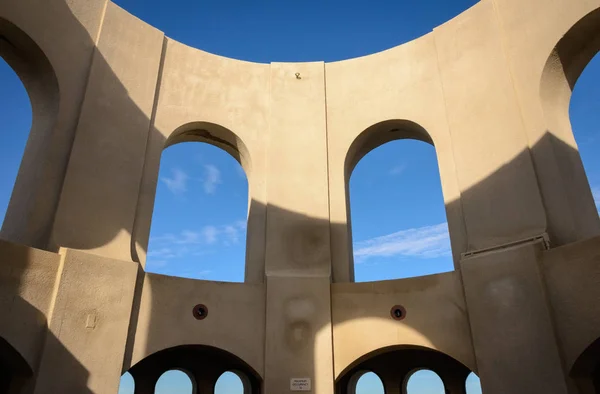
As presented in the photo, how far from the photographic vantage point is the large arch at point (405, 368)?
1080 cm

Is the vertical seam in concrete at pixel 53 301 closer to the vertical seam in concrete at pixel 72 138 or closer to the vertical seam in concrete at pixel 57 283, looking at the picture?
the vertical seam in concrete at pixel 57 283

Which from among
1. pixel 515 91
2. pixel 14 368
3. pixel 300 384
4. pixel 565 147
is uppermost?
pixel 515 91

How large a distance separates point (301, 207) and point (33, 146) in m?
4.92

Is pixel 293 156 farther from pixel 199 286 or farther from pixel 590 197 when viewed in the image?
pixel 590 197

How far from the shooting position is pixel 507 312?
6.74 m

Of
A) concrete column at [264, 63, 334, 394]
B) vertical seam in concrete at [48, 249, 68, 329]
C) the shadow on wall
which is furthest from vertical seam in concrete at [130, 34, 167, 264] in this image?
concrete column at [264, 63, 334, 394]

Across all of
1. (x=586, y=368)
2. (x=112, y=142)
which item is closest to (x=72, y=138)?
(x=112, y=142)

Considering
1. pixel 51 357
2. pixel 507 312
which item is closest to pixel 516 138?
pixel 507 312

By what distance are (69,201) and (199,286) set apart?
2.55 metres

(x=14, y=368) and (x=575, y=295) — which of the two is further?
(x=14, y=368)

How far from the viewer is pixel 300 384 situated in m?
A: 7.51

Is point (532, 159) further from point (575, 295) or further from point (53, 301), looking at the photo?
point (53, 301)

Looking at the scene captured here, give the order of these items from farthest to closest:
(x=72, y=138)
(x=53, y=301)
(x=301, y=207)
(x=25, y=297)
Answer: (x=301, y=207) → (x=72, y=138) → (x=53, y=301) → (x=25, y=297)

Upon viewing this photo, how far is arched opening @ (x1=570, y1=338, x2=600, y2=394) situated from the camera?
6.01 meters
